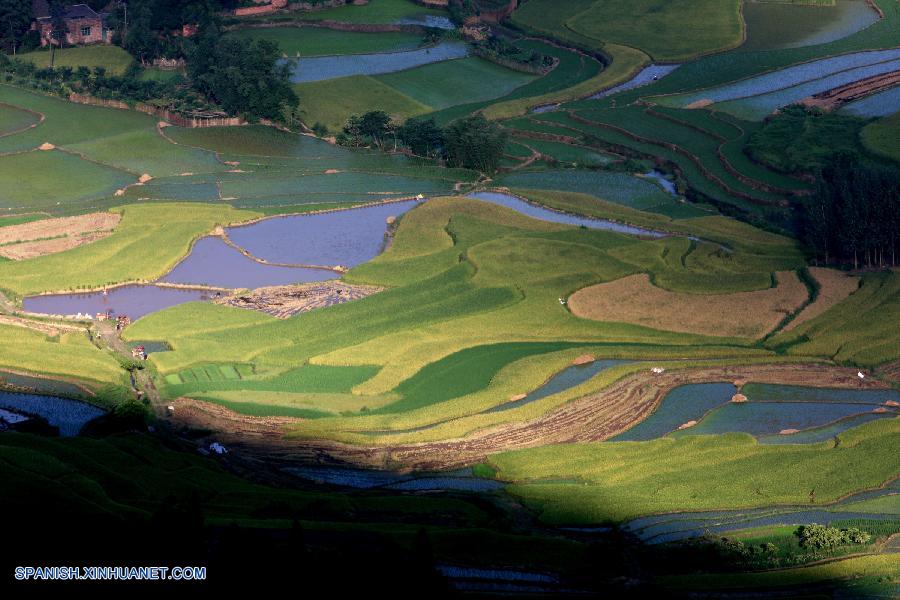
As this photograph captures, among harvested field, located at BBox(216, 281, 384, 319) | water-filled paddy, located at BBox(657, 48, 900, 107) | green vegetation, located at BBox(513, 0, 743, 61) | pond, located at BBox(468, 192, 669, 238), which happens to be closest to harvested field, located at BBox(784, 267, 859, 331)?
pond, located at BBox(468, 192, 669, 238)

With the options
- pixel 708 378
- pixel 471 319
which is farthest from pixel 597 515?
Answer: pixel 471 319

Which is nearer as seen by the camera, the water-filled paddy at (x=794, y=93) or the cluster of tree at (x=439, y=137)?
the cluster of tree at (x=439, y=137)

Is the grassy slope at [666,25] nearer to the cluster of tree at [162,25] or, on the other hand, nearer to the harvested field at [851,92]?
the harvested field at [851,92]

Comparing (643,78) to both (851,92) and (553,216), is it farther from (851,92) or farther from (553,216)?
(553,216)

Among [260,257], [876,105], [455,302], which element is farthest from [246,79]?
[876,105]

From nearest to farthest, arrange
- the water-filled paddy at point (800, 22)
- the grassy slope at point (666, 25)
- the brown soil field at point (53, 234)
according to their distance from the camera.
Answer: the brown soil field at point (53, 234), the grassy slope at point (666, 25), the water-filled paddy at point (800, 22)

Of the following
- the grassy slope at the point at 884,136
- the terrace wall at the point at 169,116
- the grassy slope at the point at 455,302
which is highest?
the grassy slope at the point at 884,136

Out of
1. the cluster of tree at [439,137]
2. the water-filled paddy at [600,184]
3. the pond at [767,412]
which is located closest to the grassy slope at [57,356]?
the pond at [767,412]
